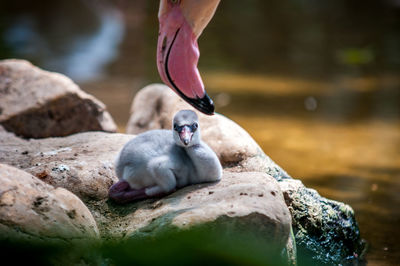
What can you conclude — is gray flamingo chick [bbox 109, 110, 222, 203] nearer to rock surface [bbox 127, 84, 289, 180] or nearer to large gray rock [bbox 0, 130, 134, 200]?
large gray rock [bbox 0, 130, 134, 200]

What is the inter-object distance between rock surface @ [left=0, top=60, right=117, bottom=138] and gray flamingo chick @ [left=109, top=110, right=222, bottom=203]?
1206mm

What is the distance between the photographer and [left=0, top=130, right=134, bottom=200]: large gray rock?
2.11m

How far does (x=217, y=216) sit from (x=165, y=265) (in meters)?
0.79

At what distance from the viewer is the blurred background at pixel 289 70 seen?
136 inches

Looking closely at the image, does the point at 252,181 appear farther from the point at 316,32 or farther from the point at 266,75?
the point at 316,32

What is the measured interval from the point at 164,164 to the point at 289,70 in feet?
14.2

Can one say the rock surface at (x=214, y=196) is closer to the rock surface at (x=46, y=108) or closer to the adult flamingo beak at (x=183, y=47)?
the rock surface at (x=46, y=108)

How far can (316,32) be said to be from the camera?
789 cm

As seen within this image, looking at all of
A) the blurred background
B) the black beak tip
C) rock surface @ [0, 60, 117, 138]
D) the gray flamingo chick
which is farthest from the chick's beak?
rock surface @ [0, 60, 117, 138]

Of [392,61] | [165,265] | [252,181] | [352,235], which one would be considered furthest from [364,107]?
[165,265]

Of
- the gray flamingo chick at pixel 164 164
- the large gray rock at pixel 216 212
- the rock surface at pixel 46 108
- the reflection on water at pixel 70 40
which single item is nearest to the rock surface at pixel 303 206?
the large gray rock at pixel 216 212

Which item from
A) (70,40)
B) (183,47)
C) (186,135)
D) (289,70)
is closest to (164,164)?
(186,135)

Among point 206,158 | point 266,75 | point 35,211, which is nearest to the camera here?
point 35,211

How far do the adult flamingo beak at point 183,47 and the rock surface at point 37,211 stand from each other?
1.87ft
